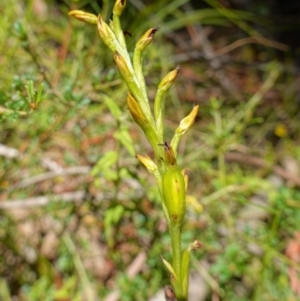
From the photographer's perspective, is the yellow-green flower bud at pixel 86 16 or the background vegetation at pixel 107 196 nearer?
the yellow-green flower bud at pixel 86 16

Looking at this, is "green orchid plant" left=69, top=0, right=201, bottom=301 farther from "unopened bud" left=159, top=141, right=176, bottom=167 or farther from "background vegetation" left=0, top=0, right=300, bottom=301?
"background vegetation" left=0, top=0, right=300, bottom=301

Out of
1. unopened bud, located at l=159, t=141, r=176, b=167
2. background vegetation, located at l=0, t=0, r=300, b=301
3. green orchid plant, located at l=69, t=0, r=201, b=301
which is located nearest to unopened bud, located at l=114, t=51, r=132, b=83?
green orchid plant, located at l=69, t=0, r=201, b=301

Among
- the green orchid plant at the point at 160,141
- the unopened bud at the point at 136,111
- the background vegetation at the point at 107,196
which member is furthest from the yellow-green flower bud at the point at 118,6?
the background vegetation at the point at 107,196

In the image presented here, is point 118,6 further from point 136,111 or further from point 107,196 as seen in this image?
point 107,196

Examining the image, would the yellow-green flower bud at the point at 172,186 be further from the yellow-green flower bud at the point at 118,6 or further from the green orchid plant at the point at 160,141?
the yellow-green flower bud at the point at 118,6

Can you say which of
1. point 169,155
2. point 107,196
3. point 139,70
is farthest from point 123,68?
point 107,196

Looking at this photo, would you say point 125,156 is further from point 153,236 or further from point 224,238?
point 224,238

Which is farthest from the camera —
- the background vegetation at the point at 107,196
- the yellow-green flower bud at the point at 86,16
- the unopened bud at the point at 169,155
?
the background vegetation at the point at 107,196

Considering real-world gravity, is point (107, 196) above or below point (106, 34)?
below
